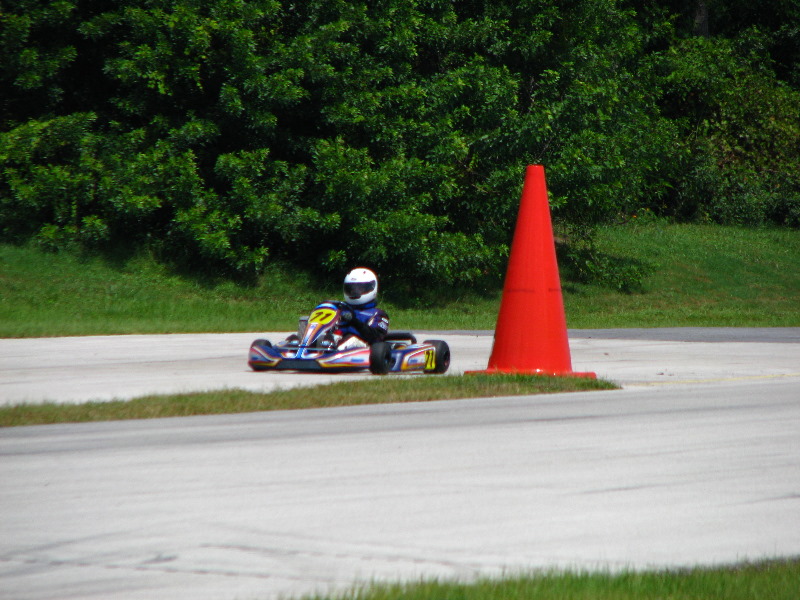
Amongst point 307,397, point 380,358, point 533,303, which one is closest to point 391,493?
point 307,397

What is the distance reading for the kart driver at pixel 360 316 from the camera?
13.0m

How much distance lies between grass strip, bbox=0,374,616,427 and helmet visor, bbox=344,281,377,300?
1.41 meters

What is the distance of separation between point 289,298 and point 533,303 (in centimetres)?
1608

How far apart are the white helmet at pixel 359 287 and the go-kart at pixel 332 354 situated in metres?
0.22

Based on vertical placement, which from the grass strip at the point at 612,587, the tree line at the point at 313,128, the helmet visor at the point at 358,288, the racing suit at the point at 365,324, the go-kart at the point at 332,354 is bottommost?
the grass strip at the point at 612,587

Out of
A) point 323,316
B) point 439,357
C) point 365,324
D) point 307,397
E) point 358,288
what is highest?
point 358,288

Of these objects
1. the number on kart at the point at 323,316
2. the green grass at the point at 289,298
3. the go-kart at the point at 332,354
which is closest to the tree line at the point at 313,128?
the green grass at the point at 289,298

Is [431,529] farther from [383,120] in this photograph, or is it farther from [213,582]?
[383,120]

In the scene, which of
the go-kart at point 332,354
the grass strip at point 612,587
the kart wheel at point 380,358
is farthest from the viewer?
the go-kart at point 332,354

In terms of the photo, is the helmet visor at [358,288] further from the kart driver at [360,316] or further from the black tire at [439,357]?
the black tire at [439,357]

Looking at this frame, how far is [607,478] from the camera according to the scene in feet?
20.5

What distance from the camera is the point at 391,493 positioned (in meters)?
5.81

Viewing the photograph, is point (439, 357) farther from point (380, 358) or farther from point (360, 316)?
point (360, 316)

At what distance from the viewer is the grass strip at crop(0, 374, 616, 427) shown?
29.1 feet
